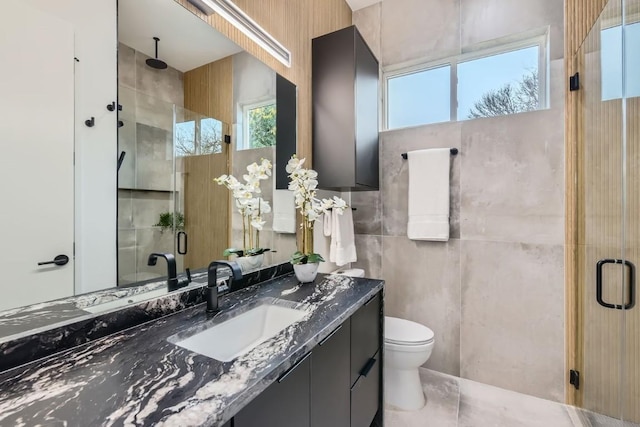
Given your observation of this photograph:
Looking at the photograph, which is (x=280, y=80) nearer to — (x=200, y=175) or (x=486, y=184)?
(x=200, y=175)

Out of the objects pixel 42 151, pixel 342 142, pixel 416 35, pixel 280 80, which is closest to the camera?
pixel 42 151

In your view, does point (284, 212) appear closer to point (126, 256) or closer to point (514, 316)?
point (126, 256)

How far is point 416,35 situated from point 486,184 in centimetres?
132

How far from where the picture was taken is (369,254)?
243 cm

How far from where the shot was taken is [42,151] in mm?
753

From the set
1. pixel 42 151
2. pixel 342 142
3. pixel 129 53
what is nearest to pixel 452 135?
pixel 342 142

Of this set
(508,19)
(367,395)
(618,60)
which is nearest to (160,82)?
(367,395)

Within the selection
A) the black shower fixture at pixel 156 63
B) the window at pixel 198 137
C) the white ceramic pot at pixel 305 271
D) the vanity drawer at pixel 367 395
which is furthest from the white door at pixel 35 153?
the vanity drawer at pixel 367 395

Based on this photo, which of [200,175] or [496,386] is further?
[496,386]

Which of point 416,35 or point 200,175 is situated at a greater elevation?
point 416,35

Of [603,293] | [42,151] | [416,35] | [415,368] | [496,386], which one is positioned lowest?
[496,386]

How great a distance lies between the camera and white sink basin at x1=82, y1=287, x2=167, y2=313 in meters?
0.85

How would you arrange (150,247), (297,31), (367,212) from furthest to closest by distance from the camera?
(367,212) → (297,31) → (150,247)

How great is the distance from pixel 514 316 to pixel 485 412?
2.09 feet
